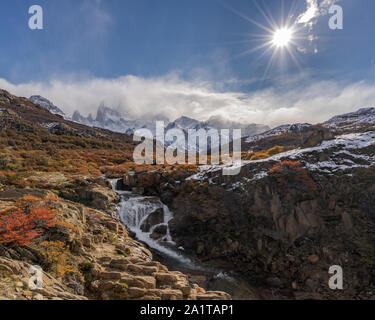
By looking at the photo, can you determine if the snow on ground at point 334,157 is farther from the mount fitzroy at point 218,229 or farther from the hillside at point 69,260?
the hillside at point 69,260

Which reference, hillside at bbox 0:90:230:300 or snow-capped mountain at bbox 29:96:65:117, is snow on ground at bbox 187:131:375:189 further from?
snow-capped mountain at bbox 29:96:65:117

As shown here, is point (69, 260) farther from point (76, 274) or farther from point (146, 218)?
point (146, 218)

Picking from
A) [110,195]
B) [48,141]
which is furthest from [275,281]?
[48,141]

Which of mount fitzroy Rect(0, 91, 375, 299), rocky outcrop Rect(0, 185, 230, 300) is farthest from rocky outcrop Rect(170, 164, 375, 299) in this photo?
rocky outcrop Rect(0, 185, 230, 300)

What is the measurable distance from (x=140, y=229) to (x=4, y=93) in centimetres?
8605

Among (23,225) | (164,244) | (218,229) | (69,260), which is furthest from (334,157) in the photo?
(23,225)

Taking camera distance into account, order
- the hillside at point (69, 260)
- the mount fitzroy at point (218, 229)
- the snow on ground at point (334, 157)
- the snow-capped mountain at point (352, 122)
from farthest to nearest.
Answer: the snow-capped mountain at point (352, 122) < the snow on ground at point (334, 157) < the mount fitzroy at point (218, 229) < the hillside at point (69, 260)

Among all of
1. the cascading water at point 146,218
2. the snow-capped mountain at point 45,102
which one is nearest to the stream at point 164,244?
the cascading water at point 146,218

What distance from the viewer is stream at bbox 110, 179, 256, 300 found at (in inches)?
623

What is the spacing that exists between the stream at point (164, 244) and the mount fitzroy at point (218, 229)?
628mm

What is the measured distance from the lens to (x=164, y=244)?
21.2 m

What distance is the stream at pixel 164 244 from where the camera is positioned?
51.9ft

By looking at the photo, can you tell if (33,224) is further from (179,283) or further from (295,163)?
(295,163)

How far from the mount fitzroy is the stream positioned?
63 centimetres
